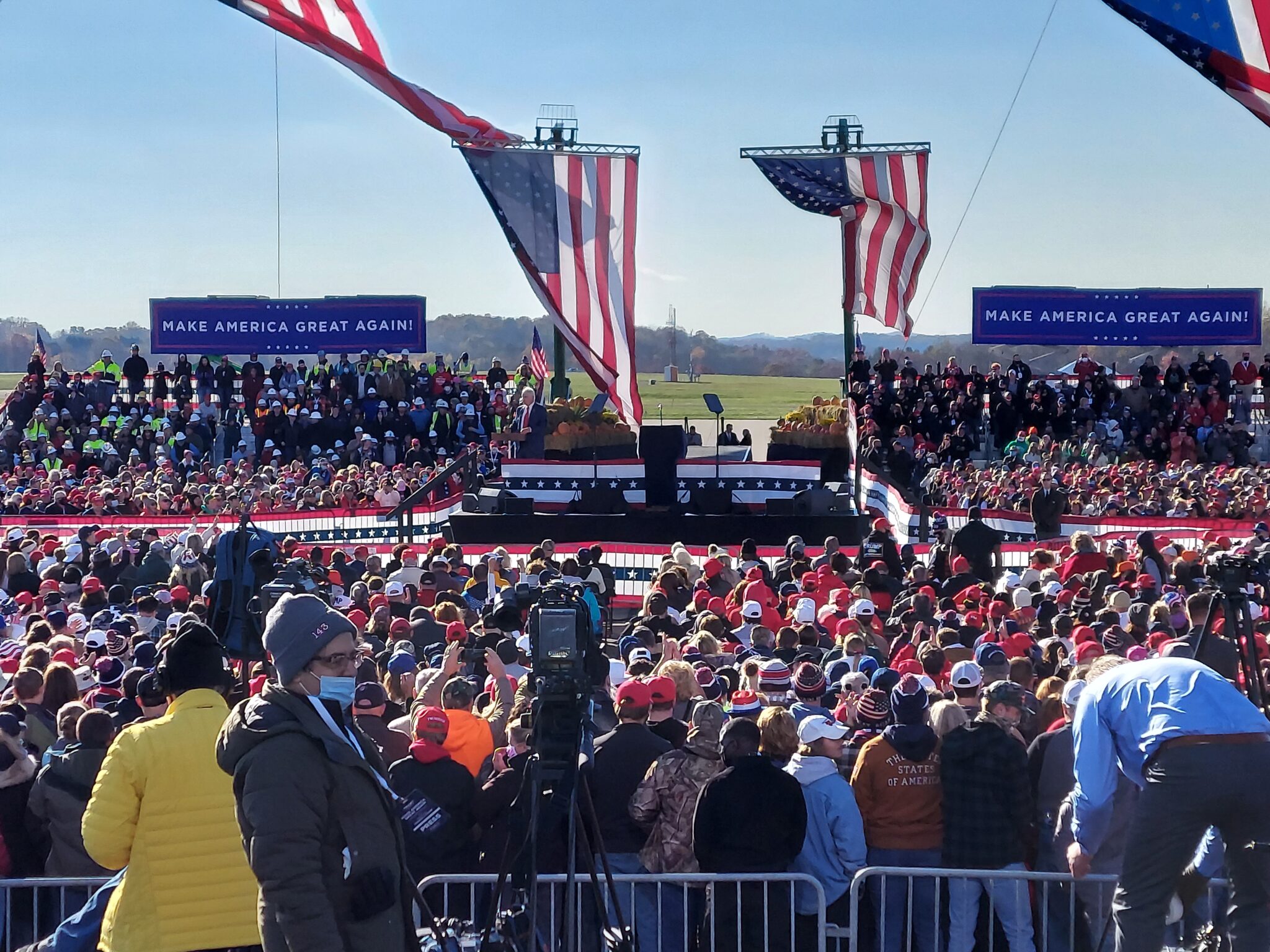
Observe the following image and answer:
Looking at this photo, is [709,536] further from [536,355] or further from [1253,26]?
[536,355]

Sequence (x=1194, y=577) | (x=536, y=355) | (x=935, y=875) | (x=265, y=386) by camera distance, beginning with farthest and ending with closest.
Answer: (x=536, y=355) < (x=265, y=386) < (x=1194, y=577) < (x=935, y=875)

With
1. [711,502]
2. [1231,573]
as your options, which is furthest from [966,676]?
[711,502]

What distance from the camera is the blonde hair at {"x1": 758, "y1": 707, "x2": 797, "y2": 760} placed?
6715 mm

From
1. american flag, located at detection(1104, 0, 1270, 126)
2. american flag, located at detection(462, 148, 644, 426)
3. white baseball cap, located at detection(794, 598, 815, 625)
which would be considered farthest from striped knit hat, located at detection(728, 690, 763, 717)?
american flag, located at detection(462, 148, 644, 426)

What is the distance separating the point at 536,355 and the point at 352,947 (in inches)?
1493

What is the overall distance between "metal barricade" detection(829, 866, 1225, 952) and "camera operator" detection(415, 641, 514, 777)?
1.89m

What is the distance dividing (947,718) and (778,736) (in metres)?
0.82

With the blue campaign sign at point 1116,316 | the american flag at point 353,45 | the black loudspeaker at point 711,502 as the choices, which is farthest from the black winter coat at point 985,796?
the blue campaign sign at point 1116,316

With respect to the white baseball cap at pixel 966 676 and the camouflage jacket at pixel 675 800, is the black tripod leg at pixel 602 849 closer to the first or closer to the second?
the camouflage jacket at pixel 675 800

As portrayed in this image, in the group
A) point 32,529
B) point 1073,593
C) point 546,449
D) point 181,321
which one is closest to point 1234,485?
point 546,449

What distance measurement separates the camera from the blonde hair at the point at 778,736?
Result: 671cm

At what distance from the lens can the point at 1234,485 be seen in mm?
25062

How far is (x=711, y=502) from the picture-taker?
24.8 metres

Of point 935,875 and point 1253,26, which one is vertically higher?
point 1253,26
